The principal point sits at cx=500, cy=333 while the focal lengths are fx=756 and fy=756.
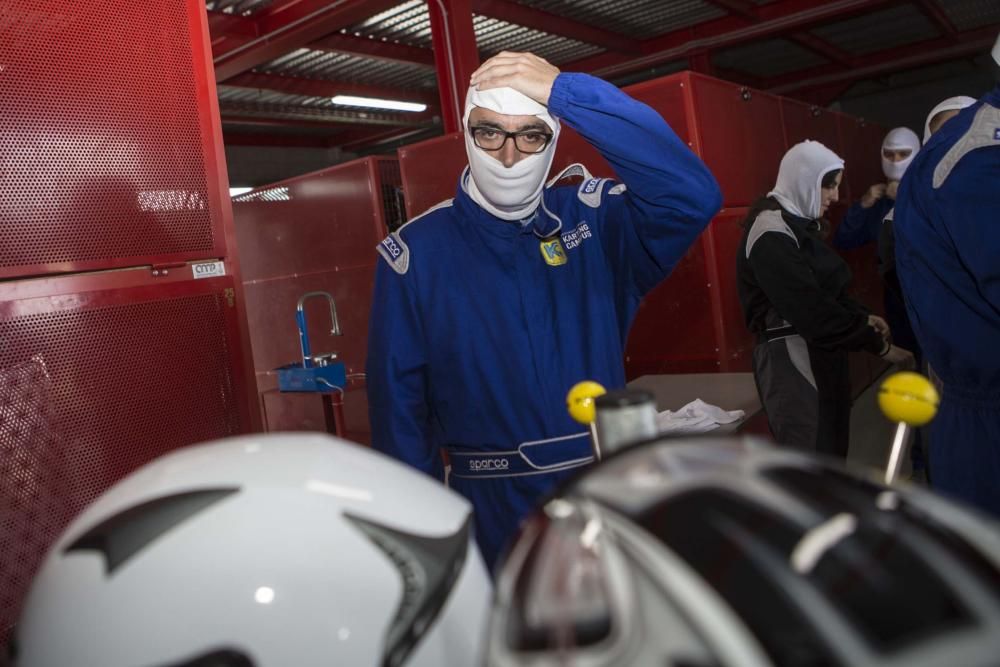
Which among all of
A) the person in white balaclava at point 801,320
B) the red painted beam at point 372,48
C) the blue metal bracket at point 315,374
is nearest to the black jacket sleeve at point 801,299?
the person in white balaclava at point 801,320

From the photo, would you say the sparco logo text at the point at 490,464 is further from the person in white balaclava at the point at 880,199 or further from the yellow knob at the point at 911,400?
the person in white balaclava at the point at 880,199

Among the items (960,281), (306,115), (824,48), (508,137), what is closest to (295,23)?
(306,115)

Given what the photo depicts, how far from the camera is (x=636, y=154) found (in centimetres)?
137

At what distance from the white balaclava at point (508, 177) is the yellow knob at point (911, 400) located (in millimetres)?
1014

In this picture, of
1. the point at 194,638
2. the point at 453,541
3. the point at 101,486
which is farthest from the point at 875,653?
the point at 101,486

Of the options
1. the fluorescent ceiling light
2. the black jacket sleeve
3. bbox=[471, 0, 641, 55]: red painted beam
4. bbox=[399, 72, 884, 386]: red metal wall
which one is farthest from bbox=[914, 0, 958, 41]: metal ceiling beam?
the black jacket sleeve

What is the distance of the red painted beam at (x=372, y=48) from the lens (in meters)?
8.36

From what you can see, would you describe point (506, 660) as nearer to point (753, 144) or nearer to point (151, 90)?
point (151, 90)

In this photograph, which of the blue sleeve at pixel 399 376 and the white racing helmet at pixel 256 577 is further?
the blue sleeve at pixel 399 376

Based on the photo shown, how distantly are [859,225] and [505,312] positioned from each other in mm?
4721

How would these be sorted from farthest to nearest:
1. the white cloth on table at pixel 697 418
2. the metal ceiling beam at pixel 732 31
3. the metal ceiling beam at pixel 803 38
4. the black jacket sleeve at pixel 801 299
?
the metal ceiling beam at pixel 803 38
the metal ceiling beam at pixel 732 31
the black jacket sleeve at pixel 801 299
the white cloth on table at pixel 697 418

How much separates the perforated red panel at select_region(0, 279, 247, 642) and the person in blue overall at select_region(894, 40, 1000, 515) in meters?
1.89

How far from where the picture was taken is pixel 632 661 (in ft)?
1.47

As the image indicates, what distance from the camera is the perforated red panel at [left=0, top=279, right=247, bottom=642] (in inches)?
73.5
